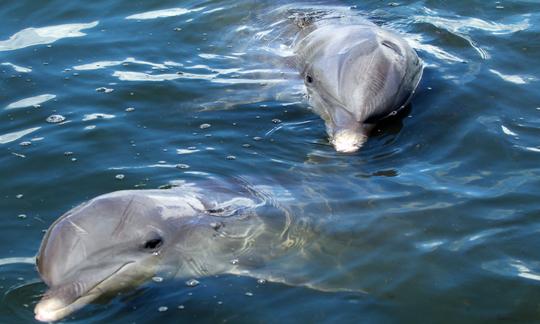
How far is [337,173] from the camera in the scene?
7.82 meters

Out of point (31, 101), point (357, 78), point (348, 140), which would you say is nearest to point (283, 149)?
point (348, 140)

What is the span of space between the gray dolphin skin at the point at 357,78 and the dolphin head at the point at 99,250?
98.3 inches

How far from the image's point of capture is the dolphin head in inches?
231

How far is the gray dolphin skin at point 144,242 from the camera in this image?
5922 mm

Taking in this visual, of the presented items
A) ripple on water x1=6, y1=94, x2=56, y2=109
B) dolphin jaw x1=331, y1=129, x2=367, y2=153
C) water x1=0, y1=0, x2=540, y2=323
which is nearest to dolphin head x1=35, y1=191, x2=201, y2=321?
water x1=0, y1=0, x2=540, y2=323

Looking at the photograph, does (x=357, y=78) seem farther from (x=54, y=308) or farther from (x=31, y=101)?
(x=54, y=308)

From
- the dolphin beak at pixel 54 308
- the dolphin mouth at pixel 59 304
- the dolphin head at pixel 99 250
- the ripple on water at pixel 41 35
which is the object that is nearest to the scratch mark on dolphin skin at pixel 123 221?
the dolphin head at pixel 99 250

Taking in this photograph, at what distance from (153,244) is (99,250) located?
1.31 ft

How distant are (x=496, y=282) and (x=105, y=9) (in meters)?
7.72

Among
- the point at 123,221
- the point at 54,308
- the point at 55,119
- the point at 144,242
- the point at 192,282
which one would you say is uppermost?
the point at 123,221

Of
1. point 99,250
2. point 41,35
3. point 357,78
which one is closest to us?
point 99,250

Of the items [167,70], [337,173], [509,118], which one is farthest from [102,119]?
[509,118]

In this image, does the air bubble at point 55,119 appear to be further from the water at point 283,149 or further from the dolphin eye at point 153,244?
the dolphin eye at point 153,244

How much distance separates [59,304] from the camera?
5.82m
